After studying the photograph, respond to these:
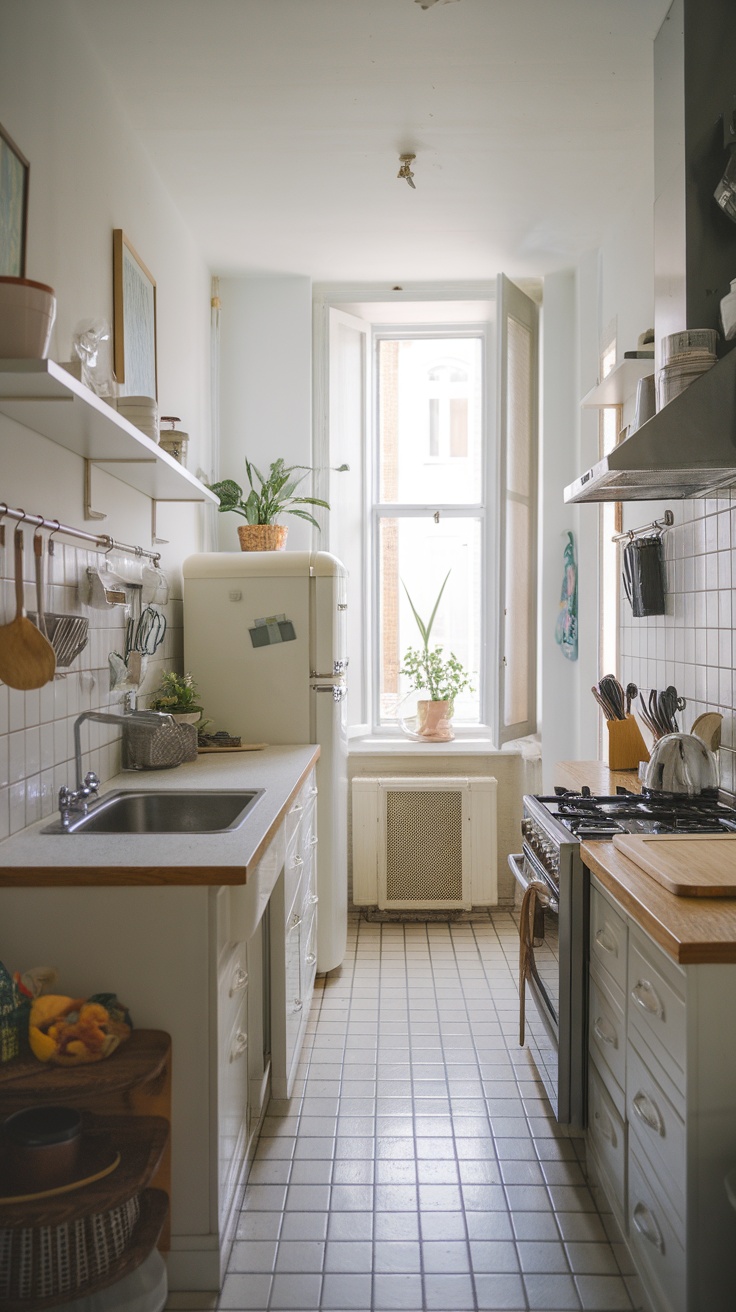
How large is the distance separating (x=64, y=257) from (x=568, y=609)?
Answer: 258 centimetres

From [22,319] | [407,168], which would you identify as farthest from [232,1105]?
[407,168]

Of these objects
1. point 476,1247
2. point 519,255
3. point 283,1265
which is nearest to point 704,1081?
point 476,1247

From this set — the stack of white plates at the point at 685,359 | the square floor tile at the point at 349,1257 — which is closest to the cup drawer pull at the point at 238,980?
the square floor tile at the point at 349,1257

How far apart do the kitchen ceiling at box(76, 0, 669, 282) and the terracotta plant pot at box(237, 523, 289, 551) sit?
3.89ft

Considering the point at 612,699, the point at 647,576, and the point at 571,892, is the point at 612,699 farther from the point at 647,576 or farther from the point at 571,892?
the point at 571,892

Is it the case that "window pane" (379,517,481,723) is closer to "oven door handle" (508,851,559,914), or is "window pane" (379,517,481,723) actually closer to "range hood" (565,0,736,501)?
"oven door handle" (508,851,559,914)

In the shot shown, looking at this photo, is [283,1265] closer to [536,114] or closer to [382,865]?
[382,865]

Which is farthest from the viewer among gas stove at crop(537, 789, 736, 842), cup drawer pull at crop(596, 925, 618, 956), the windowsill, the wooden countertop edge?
the windowsill

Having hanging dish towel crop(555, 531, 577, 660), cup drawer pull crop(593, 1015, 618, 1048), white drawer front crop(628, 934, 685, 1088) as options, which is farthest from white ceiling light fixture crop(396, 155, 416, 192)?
cup drawer pull crop(593, 1015, 618, 1048)

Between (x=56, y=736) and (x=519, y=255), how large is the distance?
3.00 metres

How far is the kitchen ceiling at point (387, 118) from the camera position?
2.46 m

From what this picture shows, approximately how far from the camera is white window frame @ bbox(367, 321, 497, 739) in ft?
15.1

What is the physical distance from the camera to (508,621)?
4156 millimetres

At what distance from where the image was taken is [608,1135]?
2.02m
